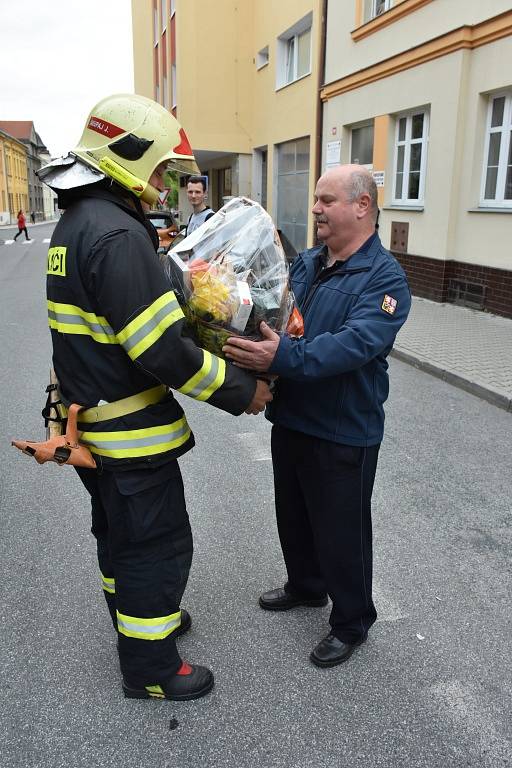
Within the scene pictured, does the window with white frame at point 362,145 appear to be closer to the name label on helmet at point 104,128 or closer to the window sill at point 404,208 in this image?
the window sill at point 404,208

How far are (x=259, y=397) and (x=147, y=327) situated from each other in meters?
0.49

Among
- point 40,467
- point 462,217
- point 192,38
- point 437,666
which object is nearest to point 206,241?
point 437,666

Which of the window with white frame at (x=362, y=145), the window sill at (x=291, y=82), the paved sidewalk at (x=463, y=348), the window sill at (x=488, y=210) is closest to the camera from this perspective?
the paved sidewalk at (x=463, y=348)

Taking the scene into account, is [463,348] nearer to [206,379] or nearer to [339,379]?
[339,379]

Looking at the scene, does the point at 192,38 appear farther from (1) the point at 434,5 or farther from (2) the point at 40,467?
(2) the point at 40,467

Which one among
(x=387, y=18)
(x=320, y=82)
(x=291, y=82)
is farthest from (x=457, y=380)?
(x=291, y=82)

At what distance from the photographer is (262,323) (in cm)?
209

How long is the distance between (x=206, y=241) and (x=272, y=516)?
2113mm

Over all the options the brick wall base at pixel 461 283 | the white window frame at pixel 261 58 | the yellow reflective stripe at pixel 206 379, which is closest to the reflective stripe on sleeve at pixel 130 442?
the yellow reflective stripe at pixel 206 379

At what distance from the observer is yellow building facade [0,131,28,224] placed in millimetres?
67438

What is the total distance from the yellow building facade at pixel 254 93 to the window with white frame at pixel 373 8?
2.63m

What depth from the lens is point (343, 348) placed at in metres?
2.15

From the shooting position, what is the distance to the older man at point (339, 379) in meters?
2.17

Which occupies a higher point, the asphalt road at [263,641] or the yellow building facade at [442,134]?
the yellow building facade at [442,134]
